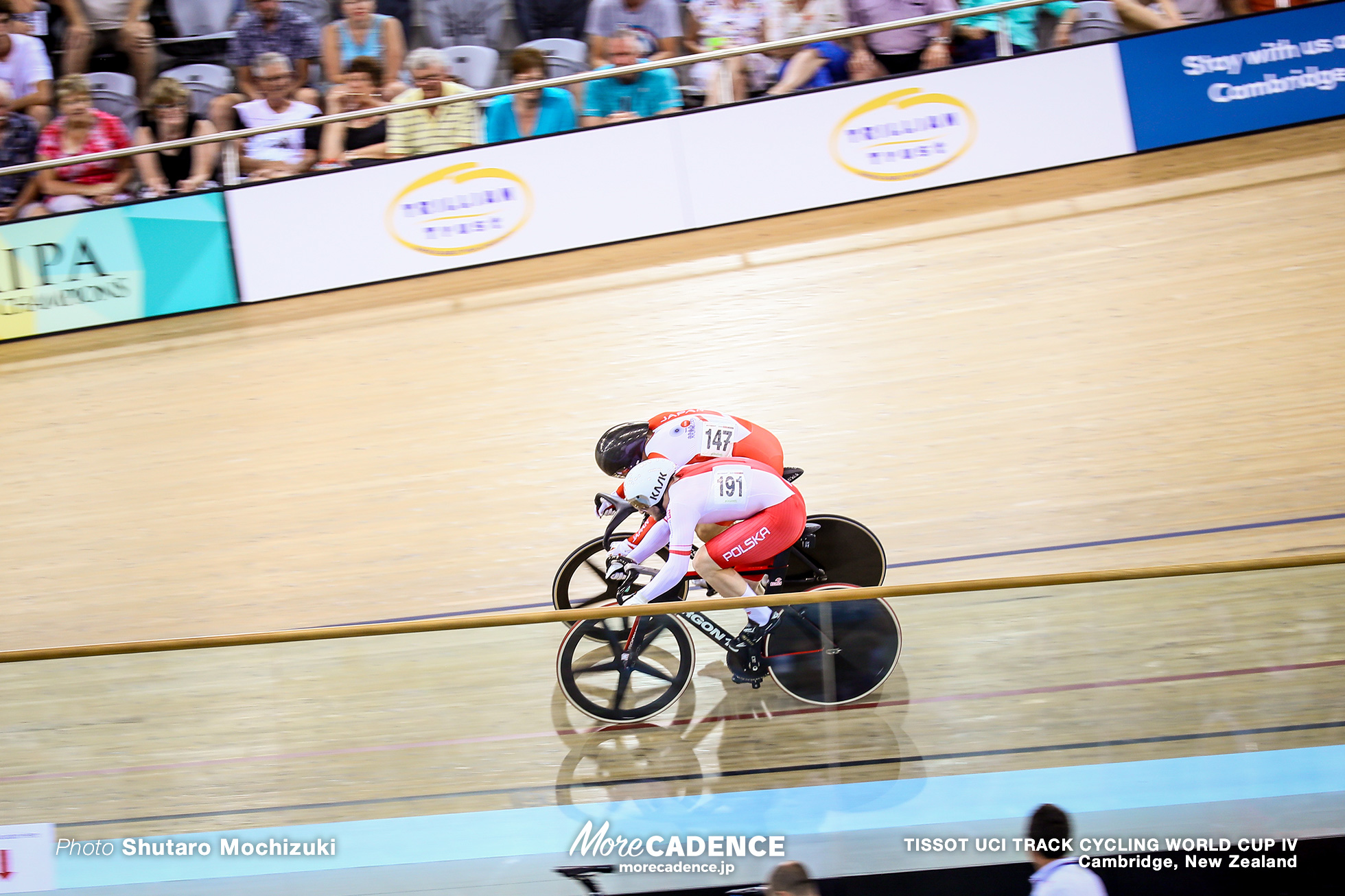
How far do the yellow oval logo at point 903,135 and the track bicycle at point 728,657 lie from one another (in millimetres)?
4370

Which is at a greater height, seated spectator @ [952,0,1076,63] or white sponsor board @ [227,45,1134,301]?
seated spectator @ [952,0,1076,63]

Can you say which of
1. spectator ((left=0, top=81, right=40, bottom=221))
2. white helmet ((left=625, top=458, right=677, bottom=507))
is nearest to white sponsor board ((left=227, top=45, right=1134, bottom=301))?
spectator ((left=0, top=81, right=40, bottom=221))

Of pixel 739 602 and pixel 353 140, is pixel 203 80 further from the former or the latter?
pixel 739 602

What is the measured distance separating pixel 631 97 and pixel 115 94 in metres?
3.68

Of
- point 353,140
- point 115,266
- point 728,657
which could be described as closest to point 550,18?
point 353,140

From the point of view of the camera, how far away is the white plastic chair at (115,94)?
765cm

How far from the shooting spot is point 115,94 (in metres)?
7.70

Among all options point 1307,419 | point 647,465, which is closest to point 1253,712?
point 647,465

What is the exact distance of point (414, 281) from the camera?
7.00 m

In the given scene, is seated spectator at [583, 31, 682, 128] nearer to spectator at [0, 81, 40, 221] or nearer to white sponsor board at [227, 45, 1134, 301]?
white sponsor board at [227, 45, 1134, 301]

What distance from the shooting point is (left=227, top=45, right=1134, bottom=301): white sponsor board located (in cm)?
670

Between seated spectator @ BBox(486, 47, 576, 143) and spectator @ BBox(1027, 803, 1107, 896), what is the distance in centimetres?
507

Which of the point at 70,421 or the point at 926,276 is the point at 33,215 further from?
the point at 926,276

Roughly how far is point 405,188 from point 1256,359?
190 inches
